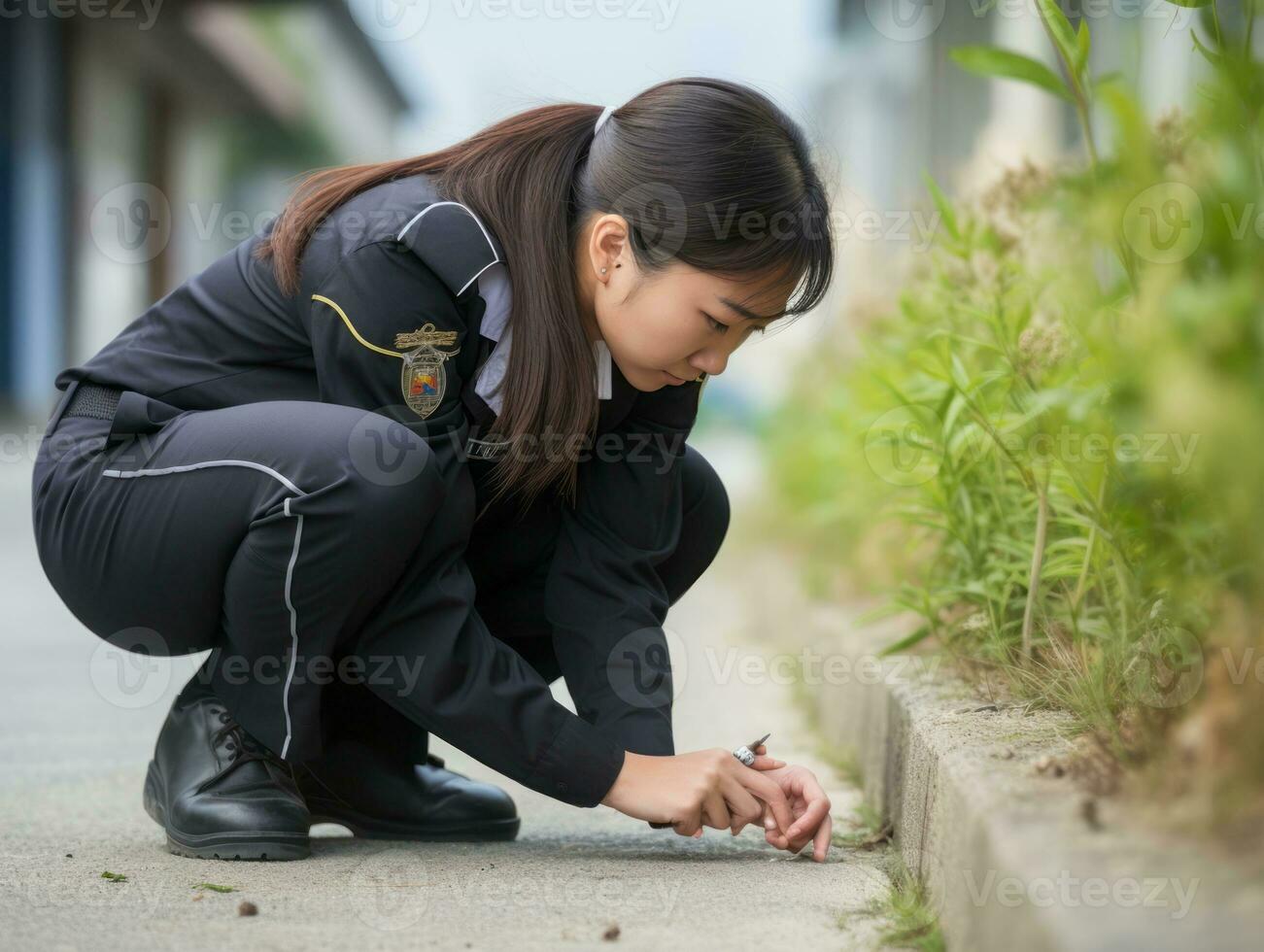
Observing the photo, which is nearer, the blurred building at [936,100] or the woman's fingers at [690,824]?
the woman's fingers at [690,824]

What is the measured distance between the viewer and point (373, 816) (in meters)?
1.72

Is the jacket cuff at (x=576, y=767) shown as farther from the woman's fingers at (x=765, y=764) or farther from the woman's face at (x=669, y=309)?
the woman's face at (x=669, y=309)

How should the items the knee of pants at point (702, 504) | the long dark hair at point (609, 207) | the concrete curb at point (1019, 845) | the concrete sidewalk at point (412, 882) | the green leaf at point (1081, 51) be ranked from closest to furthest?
the concrete curb at point (1019, 845) < the concrete sidewalk at point (412, 882) < the green leaf at point (1081, 51) < the long dark hair at point (609, 207) < the knee of pants at point (702, 504)

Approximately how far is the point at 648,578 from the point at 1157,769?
2.81ft

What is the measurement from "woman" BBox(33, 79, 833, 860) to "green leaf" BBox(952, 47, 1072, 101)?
0.23 metres

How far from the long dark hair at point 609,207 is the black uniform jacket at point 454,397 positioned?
49 mm

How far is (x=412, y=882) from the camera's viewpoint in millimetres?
1451

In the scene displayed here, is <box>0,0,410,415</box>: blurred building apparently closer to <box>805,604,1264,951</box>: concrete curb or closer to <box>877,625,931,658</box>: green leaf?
<box>877,625,931,658</box>: green leaf

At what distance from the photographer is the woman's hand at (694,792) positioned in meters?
1.47

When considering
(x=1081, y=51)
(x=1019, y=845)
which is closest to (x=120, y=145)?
(x=1081, y=51)

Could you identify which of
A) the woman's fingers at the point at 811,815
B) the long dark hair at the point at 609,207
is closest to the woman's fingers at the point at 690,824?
the woman's fingers at the point at 811,815

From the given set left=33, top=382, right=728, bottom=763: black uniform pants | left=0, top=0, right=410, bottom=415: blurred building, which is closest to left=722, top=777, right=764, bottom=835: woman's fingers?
left=33, top=382, right=728, bottom=763: black uniform pants

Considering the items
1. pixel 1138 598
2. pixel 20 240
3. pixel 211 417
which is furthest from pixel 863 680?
pixel 20 240

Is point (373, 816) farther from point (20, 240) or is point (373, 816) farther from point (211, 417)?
point (20, 240)
